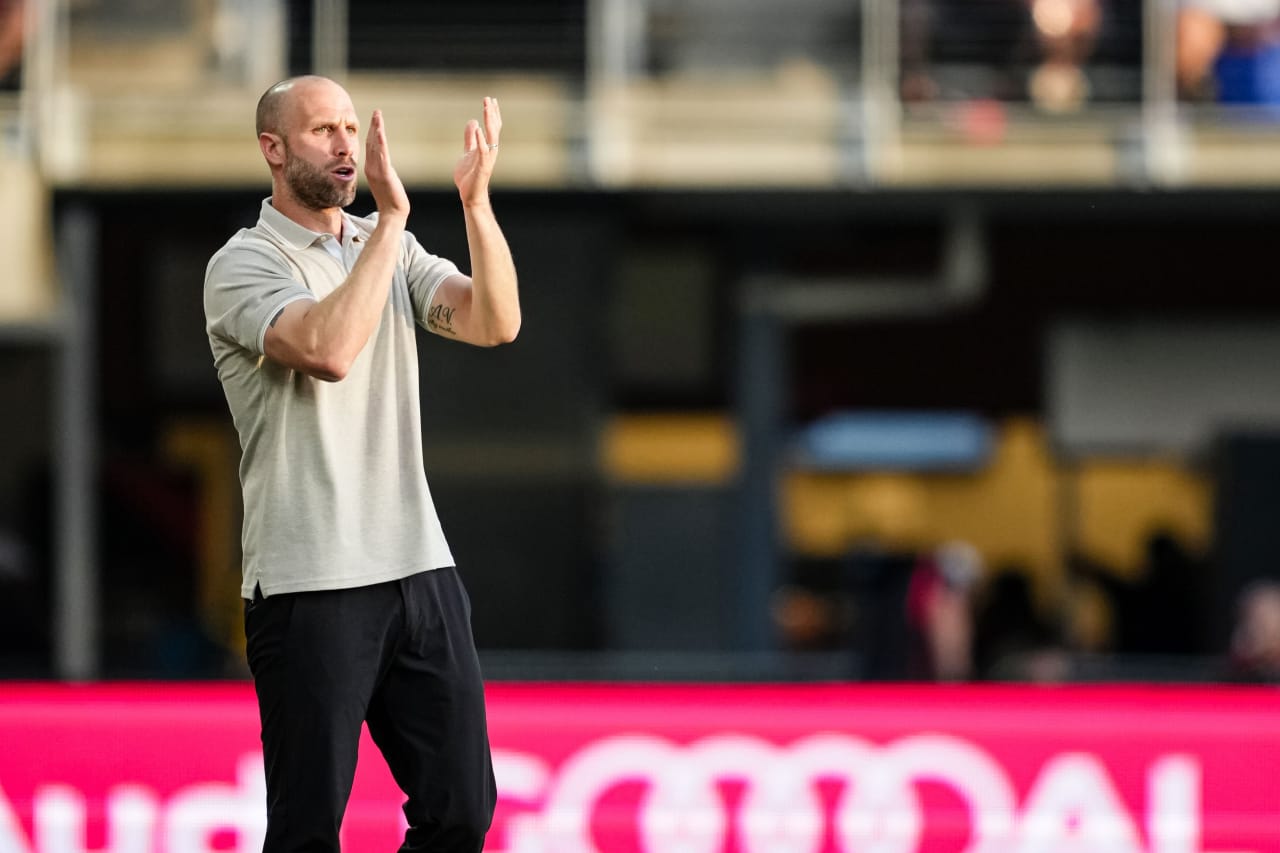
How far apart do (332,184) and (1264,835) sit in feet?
10.5

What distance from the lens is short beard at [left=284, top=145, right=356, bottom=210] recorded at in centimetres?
379

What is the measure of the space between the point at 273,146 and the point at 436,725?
1.09m

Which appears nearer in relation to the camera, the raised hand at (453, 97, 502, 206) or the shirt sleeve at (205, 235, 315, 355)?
the shirt sleeve at (205, 235, 315, 355)

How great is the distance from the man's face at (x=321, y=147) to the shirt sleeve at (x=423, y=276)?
289 mm

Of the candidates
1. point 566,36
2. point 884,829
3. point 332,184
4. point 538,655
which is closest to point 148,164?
point 566,36

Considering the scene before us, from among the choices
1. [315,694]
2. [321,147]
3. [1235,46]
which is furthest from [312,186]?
[1235,46]

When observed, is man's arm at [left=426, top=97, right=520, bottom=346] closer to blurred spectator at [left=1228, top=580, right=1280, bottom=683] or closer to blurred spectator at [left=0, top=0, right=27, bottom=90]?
blurred spectator at [left=1228, top=580, right=1280, bottom=683]

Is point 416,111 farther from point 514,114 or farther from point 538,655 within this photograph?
point 538,655

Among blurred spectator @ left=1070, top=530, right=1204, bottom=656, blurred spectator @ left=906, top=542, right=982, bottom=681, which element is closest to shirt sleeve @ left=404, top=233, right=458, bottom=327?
blurred spectator @ left=906, top=542, right=982, bottom=681

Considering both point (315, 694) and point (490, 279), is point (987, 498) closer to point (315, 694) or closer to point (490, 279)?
point (490, 279)

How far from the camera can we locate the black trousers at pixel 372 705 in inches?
148

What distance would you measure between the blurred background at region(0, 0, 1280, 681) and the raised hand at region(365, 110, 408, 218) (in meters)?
7.86

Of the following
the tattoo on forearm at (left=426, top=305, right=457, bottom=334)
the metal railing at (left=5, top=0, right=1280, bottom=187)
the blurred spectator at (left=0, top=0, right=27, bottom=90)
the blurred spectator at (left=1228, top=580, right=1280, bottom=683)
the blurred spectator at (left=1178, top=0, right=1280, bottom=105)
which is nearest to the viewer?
the tattoo on forearm at (left=426, top=305, right=457, bottom=334)

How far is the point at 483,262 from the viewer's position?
3.81 m
